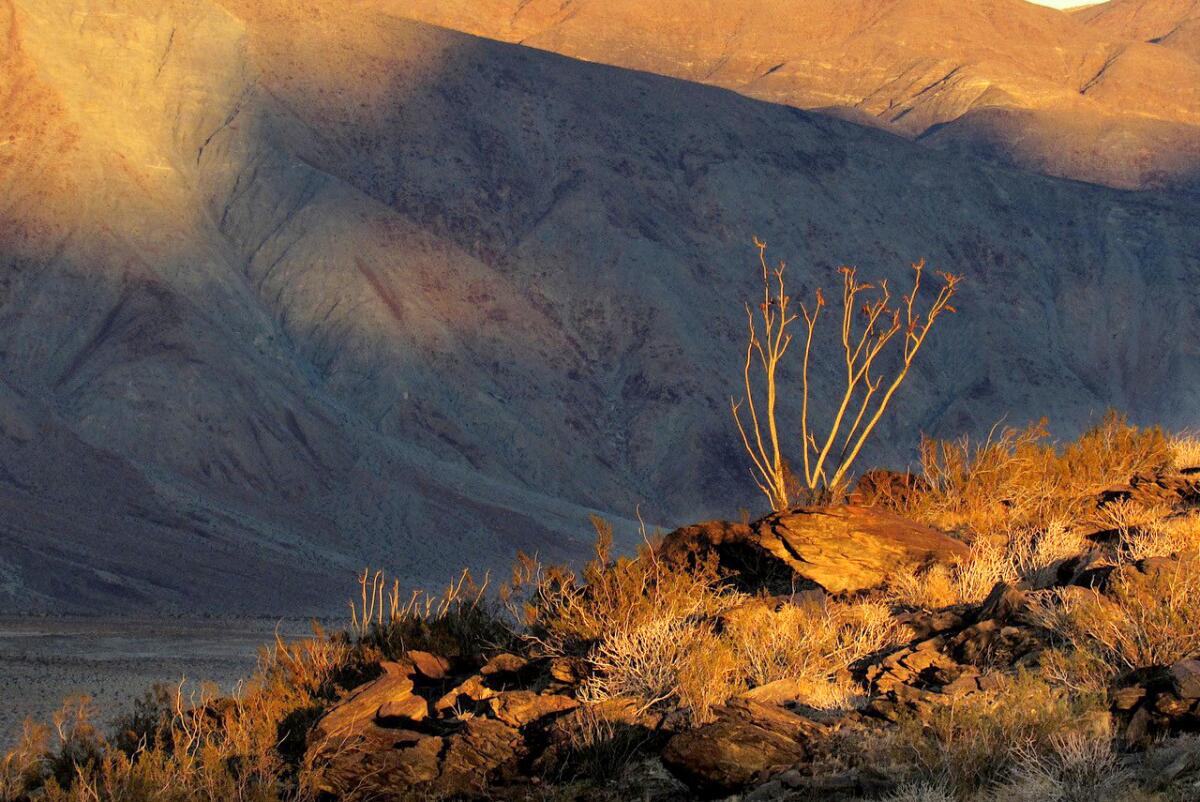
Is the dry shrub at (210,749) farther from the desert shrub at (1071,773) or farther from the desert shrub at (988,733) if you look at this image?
the desert shrub at (1071,773)

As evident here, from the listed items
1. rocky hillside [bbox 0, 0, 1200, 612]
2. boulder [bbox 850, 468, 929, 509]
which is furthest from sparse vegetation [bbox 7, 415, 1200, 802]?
rocky hillside [bbox 0, 0, 1200, 612]

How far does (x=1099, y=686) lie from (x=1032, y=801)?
158cm

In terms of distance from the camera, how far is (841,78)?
13112cm

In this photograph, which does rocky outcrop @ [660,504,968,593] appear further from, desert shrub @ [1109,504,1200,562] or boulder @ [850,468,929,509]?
boulder @ [850,468,929,509]

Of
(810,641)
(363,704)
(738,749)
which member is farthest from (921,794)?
(363,704)

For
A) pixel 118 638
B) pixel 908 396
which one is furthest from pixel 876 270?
pixel 118 638

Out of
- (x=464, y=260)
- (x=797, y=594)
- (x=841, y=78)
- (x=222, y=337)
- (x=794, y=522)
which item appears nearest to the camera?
(x=797, y=594)

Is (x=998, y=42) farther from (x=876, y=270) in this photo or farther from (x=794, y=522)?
(x=794, y=522)

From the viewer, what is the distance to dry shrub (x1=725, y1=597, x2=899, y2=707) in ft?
Result: 30.6

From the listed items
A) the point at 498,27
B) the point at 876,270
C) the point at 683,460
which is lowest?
the point at 683,460

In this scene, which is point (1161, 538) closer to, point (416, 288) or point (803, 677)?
point (803, 677)

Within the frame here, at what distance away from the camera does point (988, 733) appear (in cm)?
737

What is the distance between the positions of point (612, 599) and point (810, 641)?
190 centimetres

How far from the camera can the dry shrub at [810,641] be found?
30.6 ft
